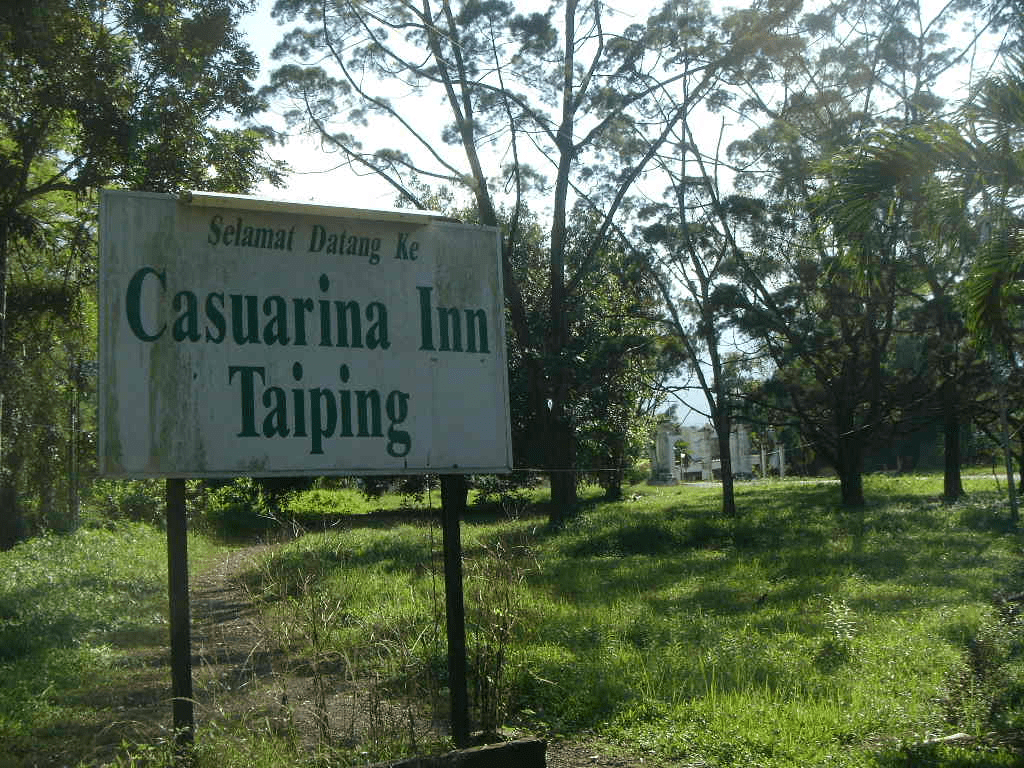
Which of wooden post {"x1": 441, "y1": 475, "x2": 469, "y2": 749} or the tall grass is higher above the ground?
wooden post {"x1": 441, "y1": 475, "x2": 469, "y2": 749}

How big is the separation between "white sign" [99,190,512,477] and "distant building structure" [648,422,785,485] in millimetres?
45587

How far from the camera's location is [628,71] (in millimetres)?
19734

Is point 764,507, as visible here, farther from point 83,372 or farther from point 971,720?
point 971,720

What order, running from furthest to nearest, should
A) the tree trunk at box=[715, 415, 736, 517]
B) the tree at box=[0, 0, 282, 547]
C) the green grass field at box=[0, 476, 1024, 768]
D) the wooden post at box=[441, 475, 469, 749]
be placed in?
the tree trunk at box=[715, 415, 736, 517] → the tree at box=[0, 0, 282, 547] → the green grass field at box=[0, 476, 1024, 768] → the wooden post at box=[441, 475, 469, 749]

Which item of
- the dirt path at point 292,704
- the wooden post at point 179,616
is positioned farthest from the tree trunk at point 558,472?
the wooden post at point 179,616

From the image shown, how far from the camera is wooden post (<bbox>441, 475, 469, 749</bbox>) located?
167 inches

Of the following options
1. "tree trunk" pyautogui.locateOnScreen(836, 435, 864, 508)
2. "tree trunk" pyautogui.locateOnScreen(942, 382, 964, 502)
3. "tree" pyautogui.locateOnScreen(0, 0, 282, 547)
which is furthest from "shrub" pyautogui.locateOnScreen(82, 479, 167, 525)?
"tree trunk" pyautogui.locateOnScreen(942, 382, 964, 502)

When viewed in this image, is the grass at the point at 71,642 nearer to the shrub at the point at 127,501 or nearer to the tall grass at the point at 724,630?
the tall grass at the point at 724,630

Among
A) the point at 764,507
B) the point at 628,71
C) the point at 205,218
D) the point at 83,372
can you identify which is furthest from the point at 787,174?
the point at 205,218

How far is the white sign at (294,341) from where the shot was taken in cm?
394

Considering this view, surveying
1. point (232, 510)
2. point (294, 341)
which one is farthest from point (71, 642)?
point (232, 510)

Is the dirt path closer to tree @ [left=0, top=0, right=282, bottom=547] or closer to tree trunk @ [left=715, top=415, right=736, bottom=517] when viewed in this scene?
tree @ [left=0, top=0, right=282, bottom=547]

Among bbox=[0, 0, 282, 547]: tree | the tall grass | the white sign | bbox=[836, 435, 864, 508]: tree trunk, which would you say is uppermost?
bbox=[0, 0, 282, 547]: tree

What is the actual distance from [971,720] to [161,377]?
4549mm
